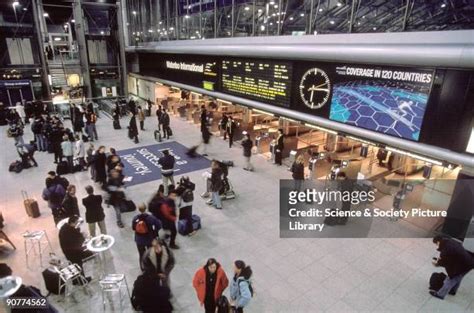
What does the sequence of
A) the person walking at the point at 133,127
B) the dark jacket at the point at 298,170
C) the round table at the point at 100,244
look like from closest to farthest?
the round table at the point at 100,244, the dark jacket at the point at 298,170, the person walking at the point at 133,127

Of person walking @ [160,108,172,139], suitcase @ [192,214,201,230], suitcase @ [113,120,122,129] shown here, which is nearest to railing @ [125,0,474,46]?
person walking @ [160,108,172,139]

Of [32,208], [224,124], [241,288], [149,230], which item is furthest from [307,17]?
[32,208]

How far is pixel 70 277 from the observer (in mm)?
5238

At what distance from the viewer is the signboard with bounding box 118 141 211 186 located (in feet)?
34.9

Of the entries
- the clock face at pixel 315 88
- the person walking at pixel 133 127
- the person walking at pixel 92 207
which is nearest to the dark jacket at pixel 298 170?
the clock face at pixel 315 88

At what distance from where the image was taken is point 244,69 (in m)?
9.11

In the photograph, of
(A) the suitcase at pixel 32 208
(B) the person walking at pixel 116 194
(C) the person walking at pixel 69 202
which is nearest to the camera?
(C) the person walking at pixel 69 202

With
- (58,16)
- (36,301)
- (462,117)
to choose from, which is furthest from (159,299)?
(58,16)

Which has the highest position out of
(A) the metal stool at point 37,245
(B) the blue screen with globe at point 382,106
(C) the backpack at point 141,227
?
(B) the blue screen with globe at point 382,106

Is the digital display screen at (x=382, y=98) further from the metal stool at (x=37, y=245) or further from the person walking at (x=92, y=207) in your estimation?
the metal stool at (x=37, y=245)

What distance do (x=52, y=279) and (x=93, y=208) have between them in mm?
1601

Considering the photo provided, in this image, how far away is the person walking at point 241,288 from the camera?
416cm

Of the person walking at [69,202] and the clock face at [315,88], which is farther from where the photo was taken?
the clock face at [315,88]

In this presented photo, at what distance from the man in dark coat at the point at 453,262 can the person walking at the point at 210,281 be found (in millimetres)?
3908
